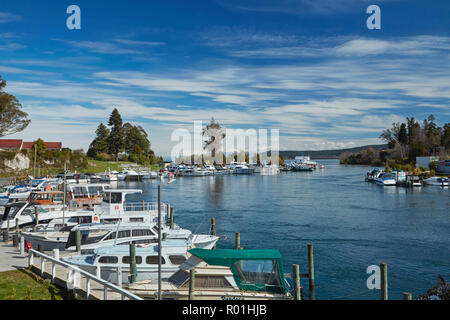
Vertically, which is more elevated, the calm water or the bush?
the bush

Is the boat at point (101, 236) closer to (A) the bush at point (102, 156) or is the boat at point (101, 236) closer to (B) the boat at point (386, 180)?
(B) the boat at point (386, 180)

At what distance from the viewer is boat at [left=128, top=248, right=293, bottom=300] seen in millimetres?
17344

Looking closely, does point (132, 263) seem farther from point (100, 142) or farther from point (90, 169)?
point (100, 142)

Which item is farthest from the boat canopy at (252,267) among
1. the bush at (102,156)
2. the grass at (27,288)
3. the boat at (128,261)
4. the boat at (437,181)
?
the bush at (102,156)

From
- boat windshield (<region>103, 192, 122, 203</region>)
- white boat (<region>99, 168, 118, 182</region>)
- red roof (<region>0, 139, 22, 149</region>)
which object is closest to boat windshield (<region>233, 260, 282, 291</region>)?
boat windshield (<region>103, 192, 122, 203</region>)

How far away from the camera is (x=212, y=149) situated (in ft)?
619

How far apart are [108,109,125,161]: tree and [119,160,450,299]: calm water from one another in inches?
3292

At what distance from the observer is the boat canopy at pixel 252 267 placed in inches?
718

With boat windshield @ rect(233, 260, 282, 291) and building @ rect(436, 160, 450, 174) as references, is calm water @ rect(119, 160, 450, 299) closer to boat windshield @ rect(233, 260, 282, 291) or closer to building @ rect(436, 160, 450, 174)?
boat windshield @ rect(233, 260, 282, 291)

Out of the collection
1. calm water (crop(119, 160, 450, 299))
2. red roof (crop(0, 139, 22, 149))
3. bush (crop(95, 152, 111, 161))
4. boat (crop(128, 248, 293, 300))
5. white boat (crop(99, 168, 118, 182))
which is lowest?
calm water (crop(119, 160, 450, 299))

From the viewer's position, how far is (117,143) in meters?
144

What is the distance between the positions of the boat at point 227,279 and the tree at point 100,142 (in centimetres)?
13113

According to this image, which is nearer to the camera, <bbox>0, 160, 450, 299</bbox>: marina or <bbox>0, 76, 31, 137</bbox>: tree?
<bbox>0, 160, 450, 299</bbox>: marina
